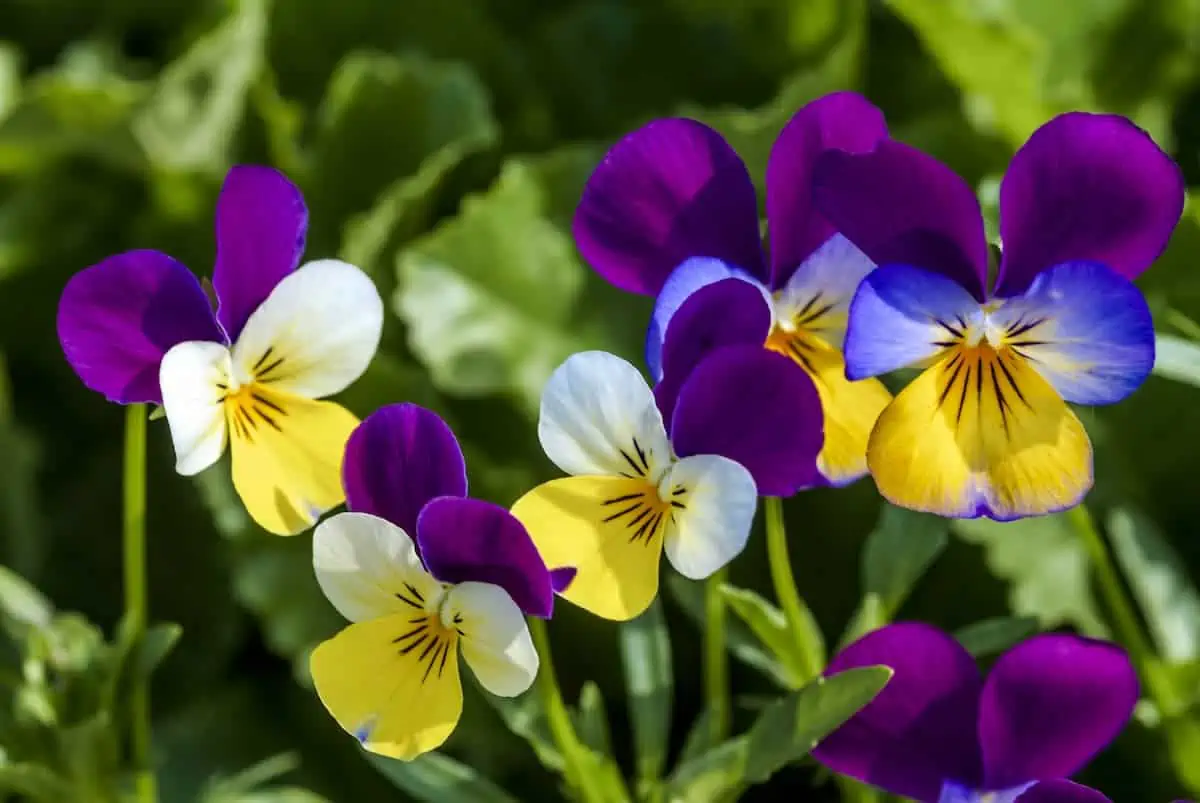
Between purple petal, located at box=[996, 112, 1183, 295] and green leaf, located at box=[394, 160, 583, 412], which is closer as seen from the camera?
purple petal, located at box=[996, 112, 1183, 295]

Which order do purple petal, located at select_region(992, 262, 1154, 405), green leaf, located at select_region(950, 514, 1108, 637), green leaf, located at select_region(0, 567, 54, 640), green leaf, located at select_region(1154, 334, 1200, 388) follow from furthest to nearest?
green leaf, located at select_region(950, 514, 1108, 637)
green leaf, located at select_region(0, 567, 54, 640)
green leaf, located at select_region(1154, 334, 1200, 388)
purple petal, located at select_region(992, 262, 1154, 405)

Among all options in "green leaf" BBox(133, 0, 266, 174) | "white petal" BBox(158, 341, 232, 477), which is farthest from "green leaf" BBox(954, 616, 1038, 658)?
"green leaf" BBox(133, 0, 266, 174)

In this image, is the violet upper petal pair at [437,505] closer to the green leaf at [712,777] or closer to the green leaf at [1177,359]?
the green leaf at [712,777]

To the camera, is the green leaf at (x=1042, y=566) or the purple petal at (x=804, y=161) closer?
the purple petal at (x=804, y=161)

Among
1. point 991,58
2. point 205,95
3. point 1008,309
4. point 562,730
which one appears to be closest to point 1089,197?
point 1008,309

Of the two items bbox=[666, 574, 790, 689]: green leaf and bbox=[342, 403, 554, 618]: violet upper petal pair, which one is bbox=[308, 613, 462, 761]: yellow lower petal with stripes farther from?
bbox=[666, 574, 790, 689]: green leaf

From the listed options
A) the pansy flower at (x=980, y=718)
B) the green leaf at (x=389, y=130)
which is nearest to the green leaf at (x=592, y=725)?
the pansy flower at (x=980, y=718)

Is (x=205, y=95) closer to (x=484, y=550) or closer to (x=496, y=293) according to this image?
(x=496, y=293)

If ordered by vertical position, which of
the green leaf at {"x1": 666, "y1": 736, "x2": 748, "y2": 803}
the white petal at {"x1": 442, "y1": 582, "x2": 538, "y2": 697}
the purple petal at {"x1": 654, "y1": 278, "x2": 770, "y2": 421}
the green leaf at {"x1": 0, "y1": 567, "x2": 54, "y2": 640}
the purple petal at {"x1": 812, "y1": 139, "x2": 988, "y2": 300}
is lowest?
the green leaf at {"x1": 666, "y1": 736, "x2": 748, "y2": 803}
